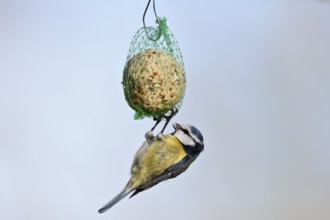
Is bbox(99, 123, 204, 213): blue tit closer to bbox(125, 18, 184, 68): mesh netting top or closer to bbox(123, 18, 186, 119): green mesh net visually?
bbox(123, 18, 186, 119): green mesh net

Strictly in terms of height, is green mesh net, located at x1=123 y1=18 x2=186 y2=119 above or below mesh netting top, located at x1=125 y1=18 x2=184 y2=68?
below

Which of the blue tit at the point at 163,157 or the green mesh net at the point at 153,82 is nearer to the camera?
the green mesh net at the point at 153,82

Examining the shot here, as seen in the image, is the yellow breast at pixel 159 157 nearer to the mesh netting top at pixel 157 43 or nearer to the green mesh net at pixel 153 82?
the green mesh net at pixel 153 82

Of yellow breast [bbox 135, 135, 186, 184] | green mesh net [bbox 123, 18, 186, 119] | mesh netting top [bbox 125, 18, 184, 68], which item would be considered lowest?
yellow breast [bbox 135, 135, 186, 184]

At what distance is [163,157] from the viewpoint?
1.50 metres

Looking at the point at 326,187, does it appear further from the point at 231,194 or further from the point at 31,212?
the point at 31,212

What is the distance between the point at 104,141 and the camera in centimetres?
193

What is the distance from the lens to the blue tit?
1.51 metres

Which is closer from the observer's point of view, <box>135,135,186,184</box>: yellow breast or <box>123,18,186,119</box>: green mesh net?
<box>123,18,186,119</box>: green mesh net

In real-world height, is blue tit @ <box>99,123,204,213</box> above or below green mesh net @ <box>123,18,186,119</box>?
below

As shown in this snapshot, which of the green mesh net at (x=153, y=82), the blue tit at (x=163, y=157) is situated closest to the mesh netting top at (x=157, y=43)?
the green mesh net at (x=153, y=82)

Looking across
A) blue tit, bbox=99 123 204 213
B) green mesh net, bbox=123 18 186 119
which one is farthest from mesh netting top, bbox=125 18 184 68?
blue tit, bbox=99 123 204 213

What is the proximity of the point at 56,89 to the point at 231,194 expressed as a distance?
0.86 m

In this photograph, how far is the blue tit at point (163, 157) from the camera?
151cm
